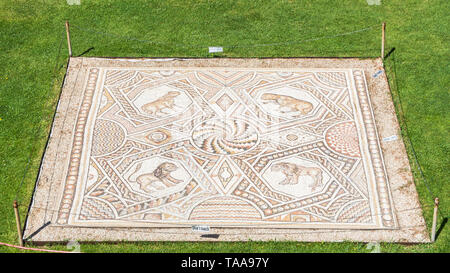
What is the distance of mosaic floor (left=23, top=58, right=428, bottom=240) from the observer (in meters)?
15.9

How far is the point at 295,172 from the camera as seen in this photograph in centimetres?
1672

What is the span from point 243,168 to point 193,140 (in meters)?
1.35

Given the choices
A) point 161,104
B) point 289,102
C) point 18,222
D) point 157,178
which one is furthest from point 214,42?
point 18,222

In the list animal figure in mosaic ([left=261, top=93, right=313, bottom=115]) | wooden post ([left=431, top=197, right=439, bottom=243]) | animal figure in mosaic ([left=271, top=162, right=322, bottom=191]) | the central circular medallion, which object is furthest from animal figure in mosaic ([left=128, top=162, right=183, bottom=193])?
wooden post ([left=431, top=197, right=439, bottom=243])

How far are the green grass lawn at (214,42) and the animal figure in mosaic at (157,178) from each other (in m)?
2.14

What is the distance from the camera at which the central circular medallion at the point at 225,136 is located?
56.9ft

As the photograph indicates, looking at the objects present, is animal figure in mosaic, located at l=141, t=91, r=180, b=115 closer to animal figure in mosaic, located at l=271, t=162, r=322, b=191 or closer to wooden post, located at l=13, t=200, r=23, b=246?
animal figure in mosaic, located at l=271, t=162, r=322, b=191

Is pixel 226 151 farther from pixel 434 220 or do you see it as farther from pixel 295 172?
pixel 434 220

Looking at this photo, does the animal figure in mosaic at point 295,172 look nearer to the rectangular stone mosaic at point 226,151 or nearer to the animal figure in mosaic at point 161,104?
the rectangular stone mosaic at point 226,151

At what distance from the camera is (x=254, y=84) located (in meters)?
19.2

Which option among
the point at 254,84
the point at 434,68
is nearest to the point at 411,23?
the point at 434,68

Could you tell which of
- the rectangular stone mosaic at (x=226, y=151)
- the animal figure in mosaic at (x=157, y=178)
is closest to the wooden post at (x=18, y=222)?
the rectangular stone mosaic at (x=226, y=151)

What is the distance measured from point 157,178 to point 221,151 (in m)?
1.48

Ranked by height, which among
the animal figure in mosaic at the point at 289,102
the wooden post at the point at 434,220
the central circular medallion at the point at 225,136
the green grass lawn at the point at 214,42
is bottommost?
the wooden post at the point at 434,220
